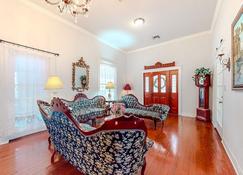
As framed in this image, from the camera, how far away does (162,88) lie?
6473mm

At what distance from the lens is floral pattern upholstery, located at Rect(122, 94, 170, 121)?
4000mm

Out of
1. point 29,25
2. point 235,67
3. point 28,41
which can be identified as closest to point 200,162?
point 235,67

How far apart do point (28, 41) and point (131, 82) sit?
16.7ft

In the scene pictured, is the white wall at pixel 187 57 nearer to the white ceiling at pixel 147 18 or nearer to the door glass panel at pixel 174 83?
the door glass panel at pixel 174 83

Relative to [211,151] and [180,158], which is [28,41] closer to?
[180,158]

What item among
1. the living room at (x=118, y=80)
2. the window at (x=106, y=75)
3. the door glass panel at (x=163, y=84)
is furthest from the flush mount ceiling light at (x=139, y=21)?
the door glass panel at (x=163, y=84)

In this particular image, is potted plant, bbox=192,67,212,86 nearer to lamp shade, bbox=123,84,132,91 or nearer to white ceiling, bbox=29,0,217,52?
white ceiling, bbox=29,0,217,52

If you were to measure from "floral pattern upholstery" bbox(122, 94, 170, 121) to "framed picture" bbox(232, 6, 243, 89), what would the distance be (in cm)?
206

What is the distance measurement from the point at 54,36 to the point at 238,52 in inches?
167

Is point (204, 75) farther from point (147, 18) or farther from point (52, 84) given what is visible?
point (52, 84)

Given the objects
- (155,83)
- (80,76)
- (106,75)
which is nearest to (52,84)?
(80,76)

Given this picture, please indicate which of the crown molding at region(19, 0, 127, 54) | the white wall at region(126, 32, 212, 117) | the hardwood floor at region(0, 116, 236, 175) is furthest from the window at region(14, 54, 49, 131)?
the white wall at region(126, 32, 212, 117)

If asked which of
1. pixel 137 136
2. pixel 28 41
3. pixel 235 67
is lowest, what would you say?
pixel 137 136

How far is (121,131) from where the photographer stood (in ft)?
4.14
